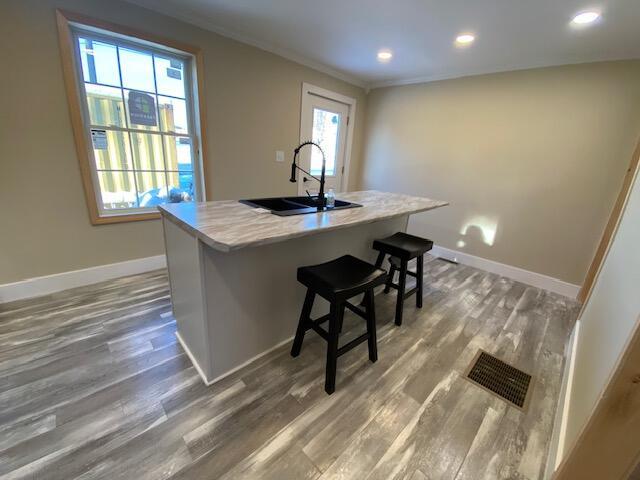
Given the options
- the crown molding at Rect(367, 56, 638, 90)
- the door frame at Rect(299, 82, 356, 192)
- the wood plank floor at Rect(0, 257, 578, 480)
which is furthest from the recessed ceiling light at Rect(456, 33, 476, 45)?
the wood plank floor at Rect(0, 257, 578, 480)

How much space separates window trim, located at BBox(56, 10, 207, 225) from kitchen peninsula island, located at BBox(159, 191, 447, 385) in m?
1.25

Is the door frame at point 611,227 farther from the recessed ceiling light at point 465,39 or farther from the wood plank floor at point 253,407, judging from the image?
the recessed ceiling light at point 465,39

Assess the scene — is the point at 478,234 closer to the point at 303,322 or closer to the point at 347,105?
the point at 347,105

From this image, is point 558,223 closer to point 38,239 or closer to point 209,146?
point 209,146

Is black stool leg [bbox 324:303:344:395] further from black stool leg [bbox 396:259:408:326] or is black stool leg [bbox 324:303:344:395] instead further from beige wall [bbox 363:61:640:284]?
beige wall [bbox 363:61:640:284]

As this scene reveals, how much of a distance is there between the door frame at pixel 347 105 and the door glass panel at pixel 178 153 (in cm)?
147

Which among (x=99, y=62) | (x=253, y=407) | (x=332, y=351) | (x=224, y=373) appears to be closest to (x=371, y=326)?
(x=332, y=351)

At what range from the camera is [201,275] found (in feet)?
4.38

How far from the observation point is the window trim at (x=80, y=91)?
200 centimetres

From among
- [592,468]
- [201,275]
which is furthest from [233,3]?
[592,468]

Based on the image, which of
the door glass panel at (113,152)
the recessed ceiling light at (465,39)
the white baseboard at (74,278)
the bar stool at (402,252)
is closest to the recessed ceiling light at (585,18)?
the recessed ceiling light at (465,39)

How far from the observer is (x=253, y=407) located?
1411 millimetres

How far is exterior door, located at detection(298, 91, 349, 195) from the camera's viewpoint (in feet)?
12.0

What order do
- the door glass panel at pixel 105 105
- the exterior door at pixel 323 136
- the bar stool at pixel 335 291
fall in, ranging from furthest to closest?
the exterior door at pixel 323 136 → the door glass panel at pixel 105 105 → the bar stool at pixel 335 291
